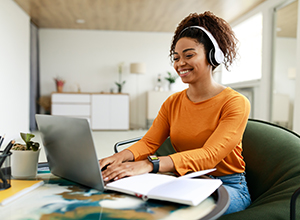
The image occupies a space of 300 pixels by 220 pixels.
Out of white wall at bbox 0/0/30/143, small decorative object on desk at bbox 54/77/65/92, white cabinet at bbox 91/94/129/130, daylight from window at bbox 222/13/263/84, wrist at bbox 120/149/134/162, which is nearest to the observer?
wrist at bbox 120/149/134/162

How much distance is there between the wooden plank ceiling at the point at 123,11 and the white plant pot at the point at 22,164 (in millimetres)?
4896

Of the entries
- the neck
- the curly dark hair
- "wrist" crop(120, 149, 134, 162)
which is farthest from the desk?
the curly dark hair

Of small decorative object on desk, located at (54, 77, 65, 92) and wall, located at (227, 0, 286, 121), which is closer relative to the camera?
wall, located at (227, 0, 286, 121)

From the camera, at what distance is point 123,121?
7422 millimetres

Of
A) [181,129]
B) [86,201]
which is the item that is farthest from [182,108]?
[86,201]

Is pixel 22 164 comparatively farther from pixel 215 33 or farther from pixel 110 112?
pixel 110 112

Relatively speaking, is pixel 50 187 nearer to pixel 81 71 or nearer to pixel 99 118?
pixel 99 118

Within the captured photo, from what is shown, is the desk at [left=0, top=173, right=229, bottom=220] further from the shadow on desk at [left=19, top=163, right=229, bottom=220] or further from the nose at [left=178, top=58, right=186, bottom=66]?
the nose at [left=178, top=58, right=186, bottom=66]

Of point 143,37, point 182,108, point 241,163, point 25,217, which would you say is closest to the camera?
point 25,217

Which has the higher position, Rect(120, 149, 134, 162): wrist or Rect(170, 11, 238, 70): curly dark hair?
Rect(170, 11, 238, 70): curly dark hair

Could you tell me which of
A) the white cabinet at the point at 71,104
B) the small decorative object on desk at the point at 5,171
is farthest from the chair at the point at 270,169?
the white cabinet at the point at 71,104

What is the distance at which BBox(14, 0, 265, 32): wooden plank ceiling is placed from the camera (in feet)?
17.7

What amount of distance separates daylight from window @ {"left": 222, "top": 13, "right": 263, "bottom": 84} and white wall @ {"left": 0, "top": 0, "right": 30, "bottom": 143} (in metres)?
4.20

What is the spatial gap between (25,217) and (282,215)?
2.51 ft
